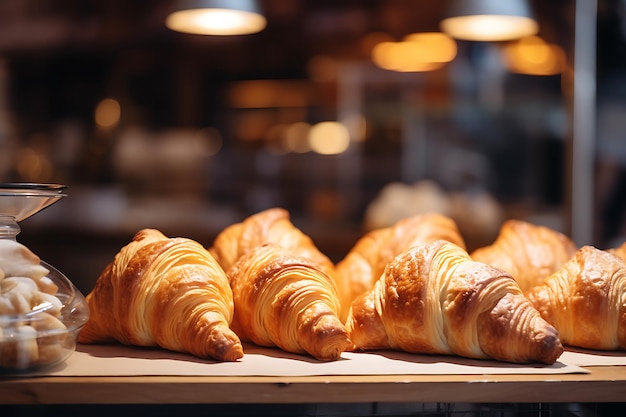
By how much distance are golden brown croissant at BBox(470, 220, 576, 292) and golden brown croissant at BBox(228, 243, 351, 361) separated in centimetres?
34

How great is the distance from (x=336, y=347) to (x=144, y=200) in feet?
13.3

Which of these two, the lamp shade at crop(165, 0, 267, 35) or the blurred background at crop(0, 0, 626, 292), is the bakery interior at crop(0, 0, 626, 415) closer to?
the blurred background at crop(0, 0, 626, 292)

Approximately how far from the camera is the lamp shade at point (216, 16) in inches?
88.7

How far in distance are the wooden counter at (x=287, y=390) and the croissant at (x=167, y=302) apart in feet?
0.31

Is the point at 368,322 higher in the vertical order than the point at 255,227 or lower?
lower

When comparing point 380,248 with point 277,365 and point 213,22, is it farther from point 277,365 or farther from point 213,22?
point 213,22

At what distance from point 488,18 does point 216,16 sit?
0.98 meters

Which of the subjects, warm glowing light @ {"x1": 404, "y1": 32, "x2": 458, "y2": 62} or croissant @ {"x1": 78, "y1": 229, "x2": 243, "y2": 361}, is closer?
croissant @ {"x1": 78, "y1": 229, "x2": 243, "y2": 361}

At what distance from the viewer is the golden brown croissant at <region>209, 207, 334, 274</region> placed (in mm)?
1324

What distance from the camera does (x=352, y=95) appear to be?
5.39 meters

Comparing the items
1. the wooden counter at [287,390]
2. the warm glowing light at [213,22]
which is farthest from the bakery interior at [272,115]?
the wooden counter at [287,390]

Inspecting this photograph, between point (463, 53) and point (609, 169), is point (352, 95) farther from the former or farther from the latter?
point (609, 169)

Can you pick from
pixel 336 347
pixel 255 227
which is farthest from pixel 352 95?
pixel 336 347

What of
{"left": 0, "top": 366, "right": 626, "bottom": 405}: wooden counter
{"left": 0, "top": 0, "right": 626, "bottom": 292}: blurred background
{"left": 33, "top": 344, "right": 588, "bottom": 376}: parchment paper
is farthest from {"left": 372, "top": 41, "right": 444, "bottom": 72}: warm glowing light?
{"left": 0, "top": 366, "right": 626, "bottom": 405}: wooden counter
